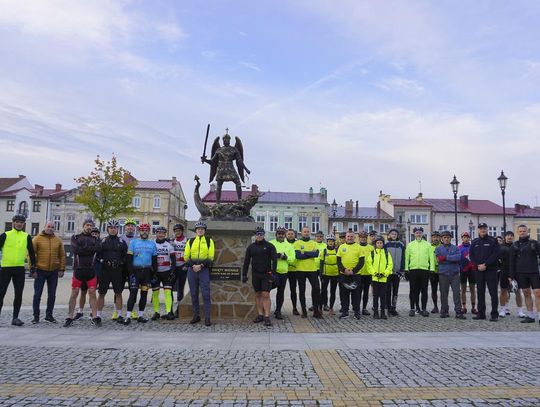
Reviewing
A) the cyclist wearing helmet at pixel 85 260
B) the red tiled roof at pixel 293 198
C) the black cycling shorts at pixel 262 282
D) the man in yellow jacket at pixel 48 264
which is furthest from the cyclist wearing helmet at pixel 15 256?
the red tiled roof at pixel 293 198

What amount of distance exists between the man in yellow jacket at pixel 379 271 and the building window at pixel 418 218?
196 feet

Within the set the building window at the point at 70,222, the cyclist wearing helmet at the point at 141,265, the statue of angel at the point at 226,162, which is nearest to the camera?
the cyclist wearing helmet at the point at 141,265

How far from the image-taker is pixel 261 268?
986 cm

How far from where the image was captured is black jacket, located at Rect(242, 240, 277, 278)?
9875 millimetres

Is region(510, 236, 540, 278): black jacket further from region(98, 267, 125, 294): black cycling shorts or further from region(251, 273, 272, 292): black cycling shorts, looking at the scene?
region(98, 267, 125, 294): black cycling shorts

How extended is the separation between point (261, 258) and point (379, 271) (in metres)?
3.02

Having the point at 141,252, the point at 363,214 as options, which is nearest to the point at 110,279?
the point at 141,252

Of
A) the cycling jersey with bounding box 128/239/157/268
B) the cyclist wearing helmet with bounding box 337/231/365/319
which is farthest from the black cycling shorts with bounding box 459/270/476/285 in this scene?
the cycling jersey with bounding box 128/239/157/268

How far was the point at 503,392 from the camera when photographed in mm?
4867

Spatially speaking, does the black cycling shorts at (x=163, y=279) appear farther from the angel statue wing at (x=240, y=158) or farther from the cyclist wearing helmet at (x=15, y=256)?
the angel statue wing at (x=240, y=158)

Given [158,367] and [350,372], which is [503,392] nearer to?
[350,372]

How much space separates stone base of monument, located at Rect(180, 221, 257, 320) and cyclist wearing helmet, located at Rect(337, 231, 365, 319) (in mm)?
2233

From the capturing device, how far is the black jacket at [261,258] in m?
9.88

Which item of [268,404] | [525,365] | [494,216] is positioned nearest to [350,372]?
[268,404]
